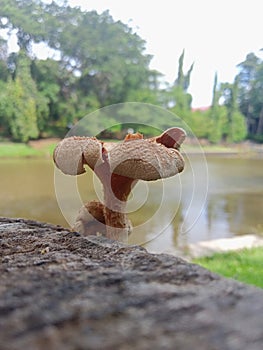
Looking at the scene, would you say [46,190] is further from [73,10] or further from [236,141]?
[236,141]

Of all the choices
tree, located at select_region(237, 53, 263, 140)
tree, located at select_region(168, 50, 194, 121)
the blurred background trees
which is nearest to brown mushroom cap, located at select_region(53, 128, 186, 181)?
the blurred background trees

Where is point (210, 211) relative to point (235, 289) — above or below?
below

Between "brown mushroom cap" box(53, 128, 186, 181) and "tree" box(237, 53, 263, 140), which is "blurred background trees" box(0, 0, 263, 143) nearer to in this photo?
"tree" box(237, 53, 263, 140)

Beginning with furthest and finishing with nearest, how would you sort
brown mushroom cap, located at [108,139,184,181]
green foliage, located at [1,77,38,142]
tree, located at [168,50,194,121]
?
tree, located at [168,50,194,121]
green foliage, located at [1,77,38,142]
brown mushroom cap, located at [108,139,184,181]

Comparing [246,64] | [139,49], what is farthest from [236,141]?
[139,49]

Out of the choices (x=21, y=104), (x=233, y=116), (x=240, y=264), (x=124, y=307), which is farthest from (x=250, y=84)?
(x=124, y=307)

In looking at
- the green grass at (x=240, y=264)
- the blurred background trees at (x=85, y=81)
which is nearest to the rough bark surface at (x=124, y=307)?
the green grass at (x=240, y=264)

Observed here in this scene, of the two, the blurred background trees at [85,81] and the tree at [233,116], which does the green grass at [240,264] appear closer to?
the blurred background trees at [85,81]
